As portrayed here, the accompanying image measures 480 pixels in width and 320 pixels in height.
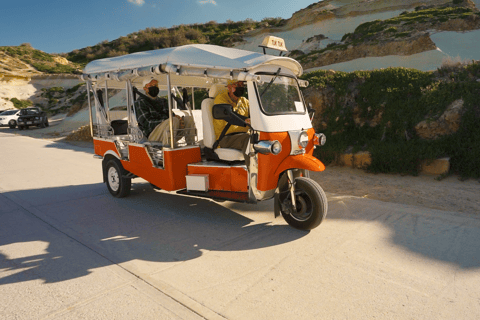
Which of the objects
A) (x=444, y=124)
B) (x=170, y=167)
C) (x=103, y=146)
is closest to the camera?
(x=170, y=167)

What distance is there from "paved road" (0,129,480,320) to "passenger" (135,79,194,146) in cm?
125

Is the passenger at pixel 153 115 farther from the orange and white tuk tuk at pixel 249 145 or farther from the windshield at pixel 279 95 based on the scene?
the windshield at pixel 279 95

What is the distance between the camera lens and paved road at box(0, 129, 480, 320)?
2906 millimetres

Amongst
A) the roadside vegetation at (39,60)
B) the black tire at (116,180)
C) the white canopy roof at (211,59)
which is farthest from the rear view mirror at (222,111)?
the roadside vegetation at (39,60)

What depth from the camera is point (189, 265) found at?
145 inches

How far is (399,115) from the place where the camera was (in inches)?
328

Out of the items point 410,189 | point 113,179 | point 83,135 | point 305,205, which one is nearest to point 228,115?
point 305,205

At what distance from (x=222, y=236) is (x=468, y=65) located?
826 centimetres

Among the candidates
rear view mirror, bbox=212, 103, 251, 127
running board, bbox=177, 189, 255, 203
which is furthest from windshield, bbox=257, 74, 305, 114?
running board, bbox=177, 189, 255, 203

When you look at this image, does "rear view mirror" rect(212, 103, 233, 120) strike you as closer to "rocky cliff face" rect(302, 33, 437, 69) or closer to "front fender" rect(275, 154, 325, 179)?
"front fender" rect(275, 154, 325, 179)

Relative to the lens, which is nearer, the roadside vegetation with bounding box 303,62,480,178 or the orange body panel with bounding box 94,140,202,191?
the orange body panel with bounding box 94,140,202,191

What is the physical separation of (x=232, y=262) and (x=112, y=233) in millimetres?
1912

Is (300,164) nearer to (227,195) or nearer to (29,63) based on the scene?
(227,195)

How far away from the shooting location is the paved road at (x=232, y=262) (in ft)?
9.53
